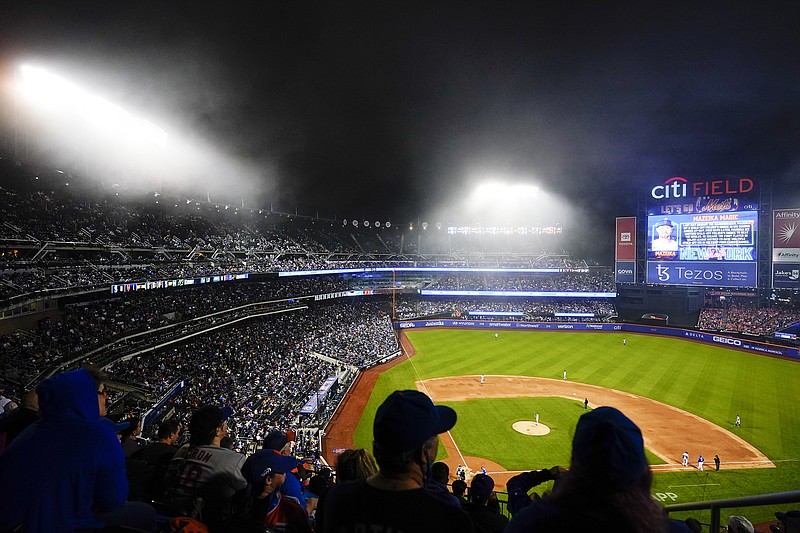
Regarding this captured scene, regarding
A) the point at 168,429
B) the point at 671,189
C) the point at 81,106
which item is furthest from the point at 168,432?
the point at 671,189

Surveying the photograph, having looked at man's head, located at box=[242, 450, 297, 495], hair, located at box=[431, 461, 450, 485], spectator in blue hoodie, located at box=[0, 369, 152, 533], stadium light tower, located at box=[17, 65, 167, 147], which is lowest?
hair, located at box=[431, 461, 450, 485]

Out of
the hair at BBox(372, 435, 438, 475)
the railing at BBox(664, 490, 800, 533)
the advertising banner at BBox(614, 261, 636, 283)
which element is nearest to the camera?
the hair at BBox(372, 435, 438, 475)

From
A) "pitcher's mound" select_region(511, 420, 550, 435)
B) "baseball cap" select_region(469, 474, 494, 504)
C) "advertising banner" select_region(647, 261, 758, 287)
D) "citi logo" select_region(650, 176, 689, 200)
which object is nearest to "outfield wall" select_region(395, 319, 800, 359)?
"advertising banner" select_region(647, 261, 758, 287)

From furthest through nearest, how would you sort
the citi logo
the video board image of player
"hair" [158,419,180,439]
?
the citi logo < the video board image of player < "hair" [158,419,180,439]

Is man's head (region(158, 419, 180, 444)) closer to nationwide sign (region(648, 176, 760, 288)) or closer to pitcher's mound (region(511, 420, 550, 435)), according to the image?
pitcher's mound (region(511, 420, 550, 435))

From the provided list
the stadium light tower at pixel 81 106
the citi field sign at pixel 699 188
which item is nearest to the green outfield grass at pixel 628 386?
the citi field sign at pixel 699 188

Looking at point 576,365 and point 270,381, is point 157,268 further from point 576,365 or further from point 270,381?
point 576,365

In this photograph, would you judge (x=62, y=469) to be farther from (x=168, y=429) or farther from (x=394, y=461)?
(x=168, y=429)
